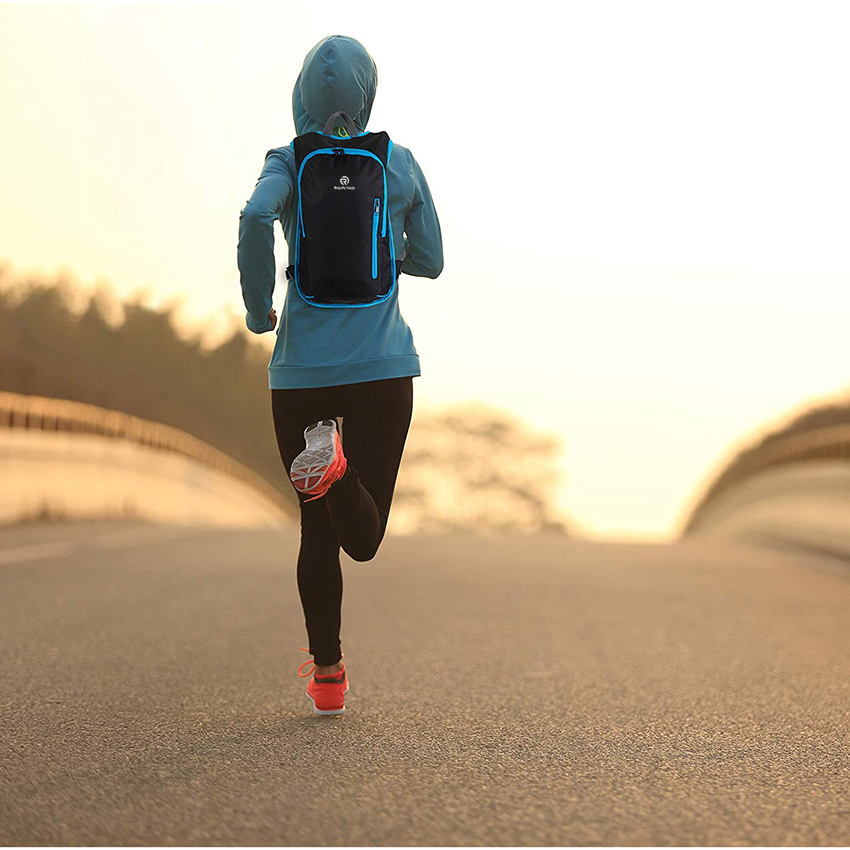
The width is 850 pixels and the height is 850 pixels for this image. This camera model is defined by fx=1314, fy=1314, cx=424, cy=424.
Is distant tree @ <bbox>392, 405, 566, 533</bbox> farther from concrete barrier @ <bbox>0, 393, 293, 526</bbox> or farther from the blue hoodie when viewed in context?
the blue hoodie

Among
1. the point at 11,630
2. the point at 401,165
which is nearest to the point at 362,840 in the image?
the point at 401,165

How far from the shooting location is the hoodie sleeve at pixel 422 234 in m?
4.76

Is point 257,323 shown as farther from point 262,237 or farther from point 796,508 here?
point 796,508

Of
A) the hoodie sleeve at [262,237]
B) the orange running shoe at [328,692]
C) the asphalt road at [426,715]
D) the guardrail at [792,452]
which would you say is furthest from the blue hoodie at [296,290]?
the guardrail at [792,452]

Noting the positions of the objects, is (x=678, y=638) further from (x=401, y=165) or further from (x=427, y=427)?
(x=427, y=427)

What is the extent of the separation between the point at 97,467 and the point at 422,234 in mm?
15089

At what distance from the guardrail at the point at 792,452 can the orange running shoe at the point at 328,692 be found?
33.7ft

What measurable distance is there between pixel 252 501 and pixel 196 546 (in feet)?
72.6

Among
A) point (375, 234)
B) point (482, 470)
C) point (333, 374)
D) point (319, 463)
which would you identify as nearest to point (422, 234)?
point (375, 234)

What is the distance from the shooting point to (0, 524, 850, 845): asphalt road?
3398 millimetres

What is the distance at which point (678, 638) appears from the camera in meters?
7.49

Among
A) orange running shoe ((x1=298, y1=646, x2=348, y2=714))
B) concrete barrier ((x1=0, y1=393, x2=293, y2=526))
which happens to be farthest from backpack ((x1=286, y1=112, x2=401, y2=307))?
concrete barrier ((x1=0, y1=393, x2=293, y2=526))

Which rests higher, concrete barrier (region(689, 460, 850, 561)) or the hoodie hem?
the hoodie hem

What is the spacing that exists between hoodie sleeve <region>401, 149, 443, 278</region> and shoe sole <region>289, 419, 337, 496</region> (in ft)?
3.02
